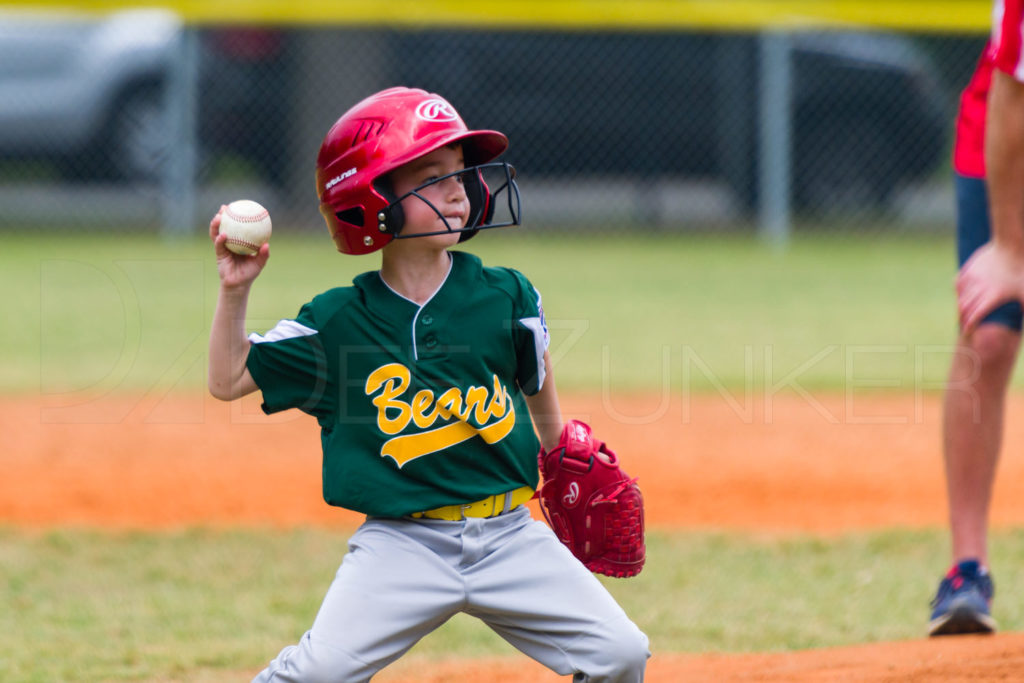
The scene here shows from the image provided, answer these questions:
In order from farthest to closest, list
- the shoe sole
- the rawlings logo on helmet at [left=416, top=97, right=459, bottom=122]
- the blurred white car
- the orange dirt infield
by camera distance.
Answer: the blurred white car < the orange dirt infield < the shoe sole < the rawlings logo on helmet at [left=416, top=97, right=459, bottom=122]

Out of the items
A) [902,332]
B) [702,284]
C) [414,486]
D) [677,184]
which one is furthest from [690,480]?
[677,184]

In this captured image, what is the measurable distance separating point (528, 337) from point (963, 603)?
133cm

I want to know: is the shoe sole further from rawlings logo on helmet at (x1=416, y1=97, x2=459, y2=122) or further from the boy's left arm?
rawlings logo on helmet at (x1=416, y1=97, x2=459, y2=122)

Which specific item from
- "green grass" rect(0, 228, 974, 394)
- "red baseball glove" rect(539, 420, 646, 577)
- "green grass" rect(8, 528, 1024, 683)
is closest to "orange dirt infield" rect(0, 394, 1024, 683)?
"green grass" rect(8, 528, 1024, 683)

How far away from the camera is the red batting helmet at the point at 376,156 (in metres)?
2.34

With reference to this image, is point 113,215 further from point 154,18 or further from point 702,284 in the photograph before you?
point 702,284

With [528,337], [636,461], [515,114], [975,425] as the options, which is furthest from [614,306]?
[528,337]

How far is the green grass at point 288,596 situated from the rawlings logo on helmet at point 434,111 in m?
1.38

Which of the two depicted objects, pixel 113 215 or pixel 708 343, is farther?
pixel 113 215

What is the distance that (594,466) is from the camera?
8.38ft

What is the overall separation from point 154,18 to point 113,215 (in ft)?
5.65

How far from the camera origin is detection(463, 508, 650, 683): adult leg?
226 centimetres

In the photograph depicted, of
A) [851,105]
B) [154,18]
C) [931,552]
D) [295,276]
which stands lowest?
[931,552]

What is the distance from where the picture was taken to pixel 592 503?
2562 mm
